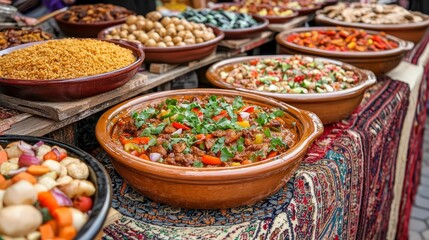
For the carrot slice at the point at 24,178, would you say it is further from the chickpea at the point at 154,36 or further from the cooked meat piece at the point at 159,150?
the chickpea at the point at 154,36

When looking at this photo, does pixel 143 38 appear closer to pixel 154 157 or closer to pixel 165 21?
pixel 165 21

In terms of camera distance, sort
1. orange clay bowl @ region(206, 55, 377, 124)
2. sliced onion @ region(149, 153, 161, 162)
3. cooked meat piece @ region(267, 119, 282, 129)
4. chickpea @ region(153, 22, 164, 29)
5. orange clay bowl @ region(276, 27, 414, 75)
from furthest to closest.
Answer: orange clay bowl @ region(276, 27, 414, 75)
chickpea @ region(153, 22, 164, 29)
orange clay bowl @ region(206, 55, 377, 124)
cooked meat piece @ region(267, 119, 282, 129)
sliced onion @ region(149, 153, 161, 162)

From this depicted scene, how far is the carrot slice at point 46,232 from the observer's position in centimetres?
84

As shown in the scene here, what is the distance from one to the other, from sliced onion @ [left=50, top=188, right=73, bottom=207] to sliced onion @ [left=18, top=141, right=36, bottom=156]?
185 mm

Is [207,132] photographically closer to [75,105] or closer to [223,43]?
[75,105]

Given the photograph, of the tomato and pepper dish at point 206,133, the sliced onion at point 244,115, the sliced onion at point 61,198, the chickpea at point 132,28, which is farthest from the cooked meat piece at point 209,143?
the chickpea at point 132,28

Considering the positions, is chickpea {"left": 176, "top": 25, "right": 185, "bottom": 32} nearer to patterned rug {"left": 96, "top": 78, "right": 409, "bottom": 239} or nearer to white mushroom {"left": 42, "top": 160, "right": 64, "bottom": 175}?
patterned rug {"left": 96, "top": 78, "right": 409, "bottom": 239}

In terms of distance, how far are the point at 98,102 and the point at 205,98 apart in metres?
0.42

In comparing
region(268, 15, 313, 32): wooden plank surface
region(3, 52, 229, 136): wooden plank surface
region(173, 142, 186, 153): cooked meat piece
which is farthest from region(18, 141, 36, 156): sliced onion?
region(268, 15, 313, 32): wooden plank surface

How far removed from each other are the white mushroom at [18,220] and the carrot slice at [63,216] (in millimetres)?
33

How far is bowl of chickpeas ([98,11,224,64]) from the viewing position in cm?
201

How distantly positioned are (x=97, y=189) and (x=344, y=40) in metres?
2.19

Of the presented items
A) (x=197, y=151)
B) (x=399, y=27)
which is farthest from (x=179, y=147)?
(x=399, y=27)

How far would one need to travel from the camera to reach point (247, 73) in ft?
6.87
